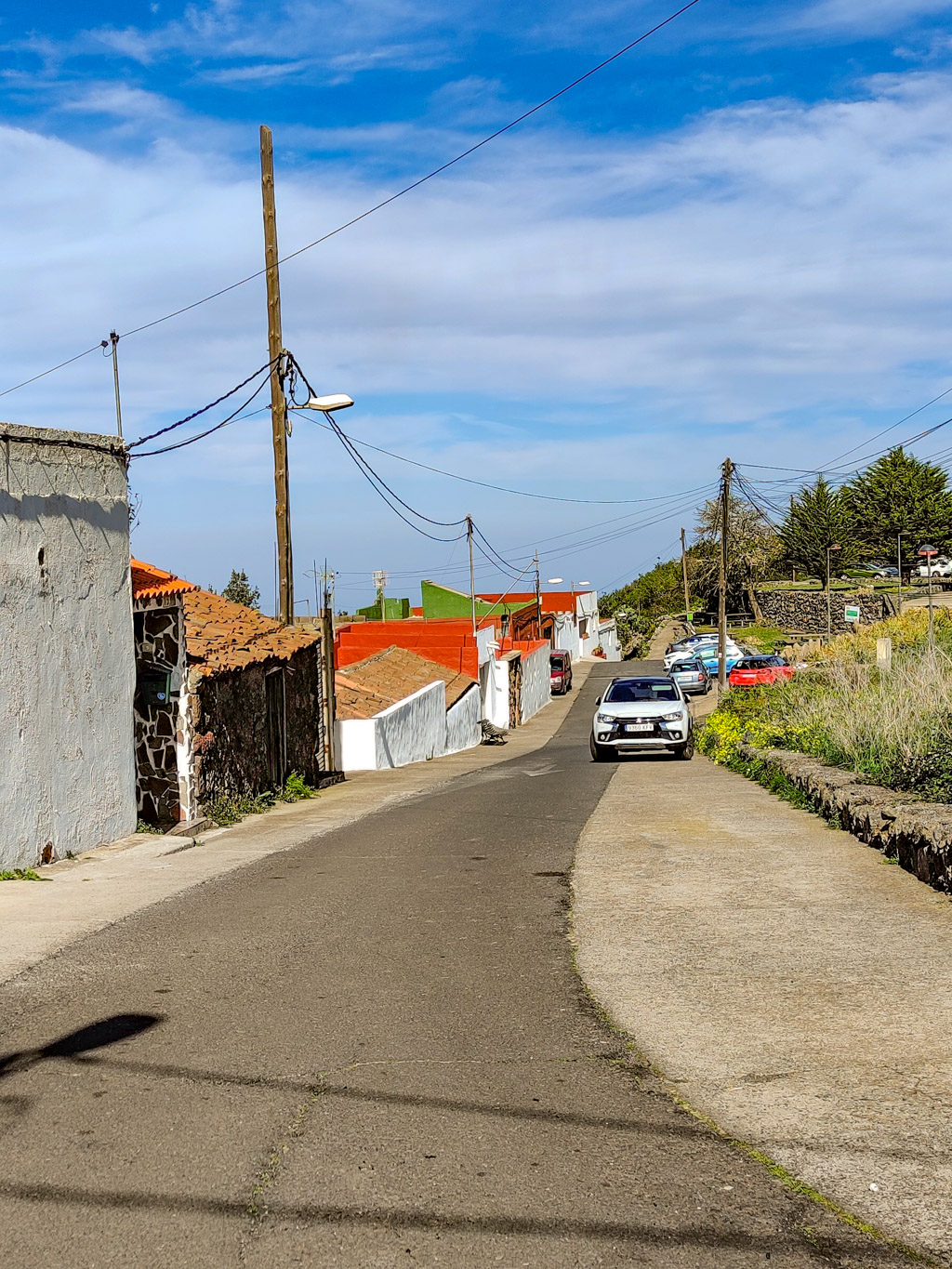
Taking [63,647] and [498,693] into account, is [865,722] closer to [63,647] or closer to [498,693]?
[63,647]

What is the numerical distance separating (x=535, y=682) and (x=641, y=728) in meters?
35.6

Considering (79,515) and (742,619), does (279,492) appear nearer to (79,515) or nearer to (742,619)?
(79,515)

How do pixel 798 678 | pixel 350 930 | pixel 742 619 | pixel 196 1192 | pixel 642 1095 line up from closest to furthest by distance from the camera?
1. pixel 196 1192
2. pixel 642 1095
3. pixel 350 930
4. pixel 798 678
5. pixel 742 619

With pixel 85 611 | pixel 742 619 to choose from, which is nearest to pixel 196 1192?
pixel 85 611

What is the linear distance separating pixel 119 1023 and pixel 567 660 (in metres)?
65.1

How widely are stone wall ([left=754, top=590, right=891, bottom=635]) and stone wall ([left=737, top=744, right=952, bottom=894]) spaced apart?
2217 inches

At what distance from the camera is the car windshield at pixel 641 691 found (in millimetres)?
24453

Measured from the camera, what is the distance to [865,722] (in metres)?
13.9

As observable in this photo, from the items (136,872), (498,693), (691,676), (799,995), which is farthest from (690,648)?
(799,995)

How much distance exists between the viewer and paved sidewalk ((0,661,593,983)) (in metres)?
8.16

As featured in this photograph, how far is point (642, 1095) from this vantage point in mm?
4734

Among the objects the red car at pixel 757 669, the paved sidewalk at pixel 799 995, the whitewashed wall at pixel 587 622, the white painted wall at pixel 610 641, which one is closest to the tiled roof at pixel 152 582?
the paved sidewalk at pixel 799 995

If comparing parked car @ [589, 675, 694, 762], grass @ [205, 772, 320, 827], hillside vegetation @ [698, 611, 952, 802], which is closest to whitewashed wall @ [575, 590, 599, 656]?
hillside vegetation @ [698, 611, 952, 802]

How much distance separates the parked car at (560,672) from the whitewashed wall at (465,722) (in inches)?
893
